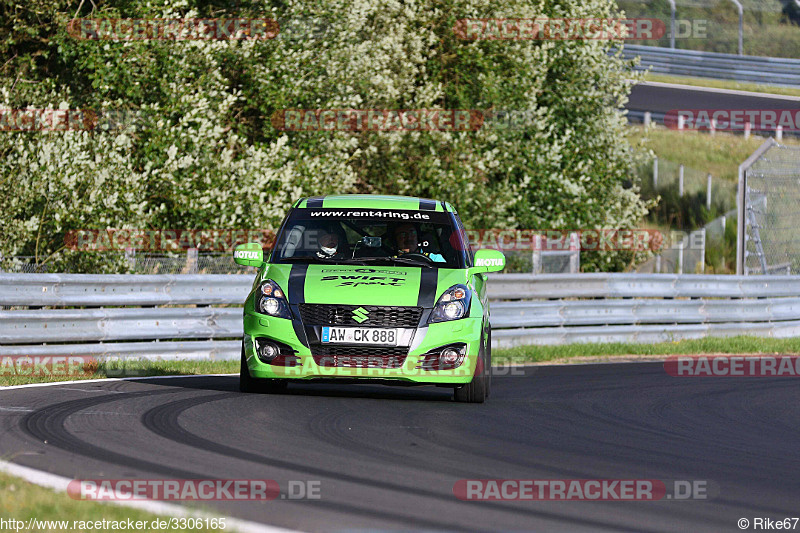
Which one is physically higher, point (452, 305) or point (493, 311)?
point (452, 305)

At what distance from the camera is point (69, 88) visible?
2111 cm

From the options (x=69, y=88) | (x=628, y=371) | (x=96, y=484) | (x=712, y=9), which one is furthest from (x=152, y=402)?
(x=712, y=9)

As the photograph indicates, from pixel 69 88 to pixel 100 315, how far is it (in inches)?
361

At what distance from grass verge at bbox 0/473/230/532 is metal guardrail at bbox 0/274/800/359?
6.90 m

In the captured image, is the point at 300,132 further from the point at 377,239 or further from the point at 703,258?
the point at 703,258

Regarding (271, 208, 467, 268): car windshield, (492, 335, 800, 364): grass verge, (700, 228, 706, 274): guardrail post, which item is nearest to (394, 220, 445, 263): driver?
(271, 208, 467, 268): car windshield

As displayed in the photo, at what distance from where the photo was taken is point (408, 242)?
10.8 metres

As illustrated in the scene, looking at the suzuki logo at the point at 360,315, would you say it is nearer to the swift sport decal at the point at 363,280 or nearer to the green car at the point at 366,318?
the green car at the point at 366,318

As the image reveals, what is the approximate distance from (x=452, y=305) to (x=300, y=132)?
43.7 ft

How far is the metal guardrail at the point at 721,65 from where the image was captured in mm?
44125

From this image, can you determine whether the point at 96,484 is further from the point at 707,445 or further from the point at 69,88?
the point at 69,88

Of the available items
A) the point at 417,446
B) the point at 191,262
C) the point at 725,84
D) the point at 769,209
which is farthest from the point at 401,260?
the point at 725,84

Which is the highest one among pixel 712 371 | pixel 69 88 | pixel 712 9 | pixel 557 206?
pixel 712 9

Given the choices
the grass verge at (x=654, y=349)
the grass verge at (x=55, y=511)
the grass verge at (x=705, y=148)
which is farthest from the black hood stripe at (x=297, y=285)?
the grass verge at (x=705, y=148)
